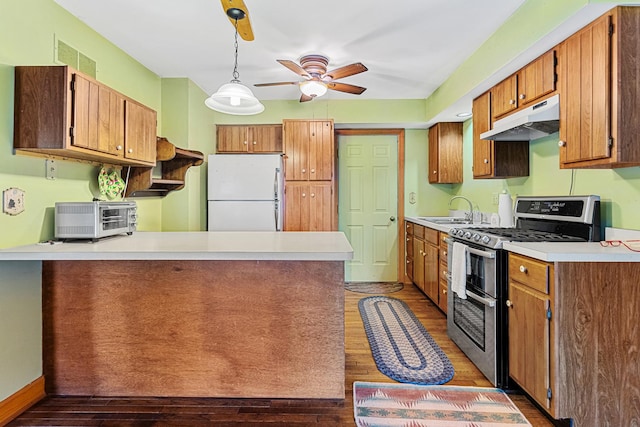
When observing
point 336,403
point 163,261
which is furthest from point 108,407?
point 336,403

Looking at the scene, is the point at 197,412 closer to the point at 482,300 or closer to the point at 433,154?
the point at 482,300

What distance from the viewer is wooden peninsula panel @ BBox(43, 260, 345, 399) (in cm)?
196

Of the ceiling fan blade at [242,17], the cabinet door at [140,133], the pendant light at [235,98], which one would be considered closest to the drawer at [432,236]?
the pendant light at [235,98]

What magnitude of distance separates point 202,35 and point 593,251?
2.91m

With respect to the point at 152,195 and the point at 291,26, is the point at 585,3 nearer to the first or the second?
the point at 291,26

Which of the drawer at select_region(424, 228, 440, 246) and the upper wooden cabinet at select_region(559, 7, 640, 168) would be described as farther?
the drawer at select_region(424, 228, 440, 246)

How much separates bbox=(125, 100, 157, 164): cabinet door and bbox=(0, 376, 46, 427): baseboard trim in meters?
1.50

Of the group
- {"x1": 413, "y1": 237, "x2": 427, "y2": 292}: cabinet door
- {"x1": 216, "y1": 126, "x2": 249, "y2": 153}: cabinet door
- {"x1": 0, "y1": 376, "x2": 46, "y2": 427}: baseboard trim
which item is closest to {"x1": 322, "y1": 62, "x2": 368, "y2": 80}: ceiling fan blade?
{"x1": 216, "y1": 126, "x2": 249, "y2": 153}: cabinet door

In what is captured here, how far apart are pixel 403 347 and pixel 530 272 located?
1223 mm

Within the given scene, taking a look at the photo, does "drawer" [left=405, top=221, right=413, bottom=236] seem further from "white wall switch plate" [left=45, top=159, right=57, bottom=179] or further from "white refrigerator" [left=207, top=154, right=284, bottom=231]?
"white wall switch plate" [left=45, top=159, right=57, bottom=179]

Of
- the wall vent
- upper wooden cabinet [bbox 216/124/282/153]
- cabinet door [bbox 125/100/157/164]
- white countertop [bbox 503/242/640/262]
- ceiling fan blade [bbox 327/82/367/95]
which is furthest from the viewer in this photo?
upper wooden cabinet [bbox 216/124/282/153]

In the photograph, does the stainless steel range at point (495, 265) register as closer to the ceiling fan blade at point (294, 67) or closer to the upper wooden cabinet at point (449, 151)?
the upper wooden cabinet at point (449, 151)

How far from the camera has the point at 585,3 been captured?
1.66 m

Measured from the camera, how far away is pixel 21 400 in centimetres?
188
